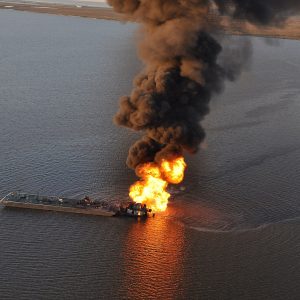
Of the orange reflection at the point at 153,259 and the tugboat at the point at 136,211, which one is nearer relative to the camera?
the orange reflection at the point at 153,259

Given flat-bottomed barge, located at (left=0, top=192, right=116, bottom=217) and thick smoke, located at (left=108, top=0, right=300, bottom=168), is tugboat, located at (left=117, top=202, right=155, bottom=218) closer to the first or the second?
flat-bottomed barge, located at (left=0, top=192, right=116, bottom=217)

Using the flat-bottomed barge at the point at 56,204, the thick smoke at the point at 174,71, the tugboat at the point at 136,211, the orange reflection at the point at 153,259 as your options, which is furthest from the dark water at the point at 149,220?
the thick smoke at the point at 174,71

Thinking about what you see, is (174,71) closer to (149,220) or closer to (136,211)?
(136,211)

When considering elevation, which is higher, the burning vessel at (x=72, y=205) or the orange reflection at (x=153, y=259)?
the burning vessel at (x=72, y=205)

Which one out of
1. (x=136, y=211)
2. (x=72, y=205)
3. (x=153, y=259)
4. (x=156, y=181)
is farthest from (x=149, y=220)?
(x=72, y=205)

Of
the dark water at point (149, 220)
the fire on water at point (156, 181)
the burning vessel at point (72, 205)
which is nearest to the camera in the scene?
the dark water at point (149, 220)

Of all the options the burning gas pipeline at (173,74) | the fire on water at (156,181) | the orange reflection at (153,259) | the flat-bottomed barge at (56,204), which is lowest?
the orange reflection at (153,259)

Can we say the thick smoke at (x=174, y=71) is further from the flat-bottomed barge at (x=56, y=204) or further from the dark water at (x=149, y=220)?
the dark water at (x=149, y=220)

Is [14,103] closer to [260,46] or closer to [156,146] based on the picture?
[156,146]
